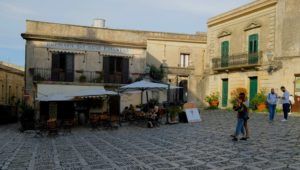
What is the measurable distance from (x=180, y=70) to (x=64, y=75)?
1260 centimetres

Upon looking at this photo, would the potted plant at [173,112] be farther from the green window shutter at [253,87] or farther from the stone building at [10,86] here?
the stone building at [10,86]

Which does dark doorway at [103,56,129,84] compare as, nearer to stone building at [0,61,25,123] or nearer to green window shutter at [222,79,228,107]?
green window shutter at [222,79,228,107]

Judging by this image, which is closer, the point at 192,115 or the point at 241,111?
the point at 241,111

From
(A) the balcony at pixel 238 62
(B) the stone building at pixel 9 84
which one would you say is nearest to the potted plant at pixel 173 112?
(A) the balcony at pixel 238 62

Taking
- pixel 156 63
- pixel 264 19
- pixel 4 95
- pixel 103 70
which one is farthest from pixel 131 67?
pixel 4 95

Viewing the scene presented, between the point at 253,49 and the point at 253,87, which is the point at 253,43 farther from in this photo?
the point at 253,87

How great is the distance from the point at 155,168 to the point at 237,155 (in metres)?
2.40

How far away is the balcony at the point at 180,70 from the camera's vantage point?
108ft

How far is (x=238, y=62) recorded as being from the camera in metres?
25.9

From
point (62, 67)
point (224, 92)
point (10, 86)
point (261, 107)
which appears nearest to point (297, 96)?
point (261, 107)

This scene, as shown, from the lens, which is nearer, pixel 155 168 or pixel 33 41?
pixel 155 168

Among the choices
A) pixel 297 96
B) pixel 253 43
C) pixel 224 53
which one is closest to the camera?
pixel 297 96

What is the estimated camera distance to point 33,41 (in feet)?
77.5

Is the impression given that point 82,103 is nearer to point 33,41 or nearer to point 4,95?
point 33,41
